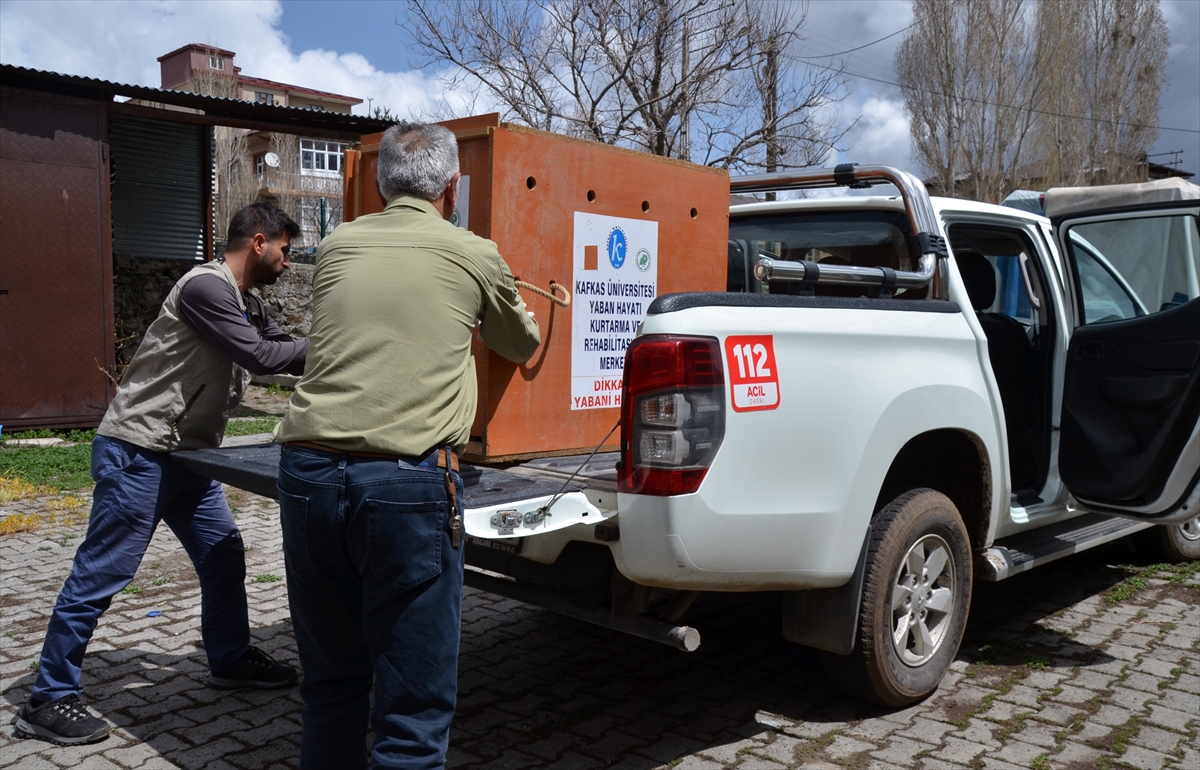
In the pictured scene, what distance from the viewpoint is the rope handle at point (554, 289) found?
3652mm

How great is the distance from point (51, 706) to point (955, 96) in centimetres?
3302

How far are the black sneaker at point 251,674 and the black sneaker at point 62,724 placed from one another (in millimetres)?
571

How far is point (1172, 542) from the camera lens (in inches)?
253

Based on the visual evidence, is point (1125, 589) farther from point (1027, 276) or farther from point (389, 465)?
point (389, 465)

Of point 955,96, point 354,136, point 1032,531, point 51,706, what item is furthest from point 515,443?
point 955,96

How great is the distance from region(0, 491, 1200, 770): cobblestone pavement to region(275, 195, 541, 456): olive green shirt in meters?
1.54

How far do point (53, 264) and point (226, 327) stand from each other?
25.7ft

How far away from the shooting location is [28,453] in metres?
9.48

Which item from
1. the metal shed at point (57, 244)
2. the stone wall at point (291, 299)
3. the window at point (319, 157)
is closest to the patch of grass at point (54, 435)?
the metal shed at point (57, 244)

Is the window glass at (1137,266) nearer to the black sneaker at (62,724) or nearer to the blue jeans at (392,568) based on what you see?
the blue jeans at (392,568)

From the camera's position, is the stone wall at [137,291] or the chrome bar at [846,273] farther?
the stone wall at [137,291]

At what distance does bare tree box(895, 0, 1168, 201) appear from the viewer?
32062 millimetres

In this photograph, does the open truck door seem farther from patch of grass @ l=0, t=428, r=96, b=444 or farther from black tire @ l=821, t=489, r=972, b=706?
patch of grass @ l=0, t=428, r=96, b=444

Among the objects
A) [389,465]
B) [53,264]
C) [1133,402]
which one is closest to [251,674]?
[389,465]
